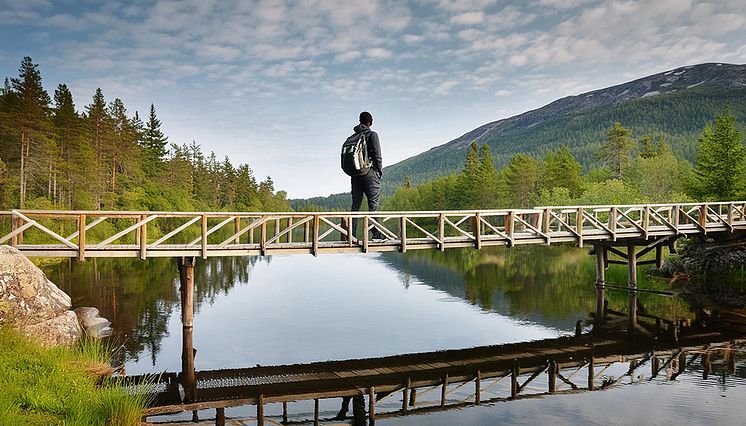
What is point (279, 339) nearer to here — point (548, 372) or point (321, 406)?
point (321, 406)

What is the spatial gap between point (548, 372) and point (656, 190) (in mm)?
51644

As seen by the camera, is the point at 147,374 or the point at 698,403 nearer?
the point at 698,403

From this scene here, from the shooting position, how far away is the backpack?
13.6 metres

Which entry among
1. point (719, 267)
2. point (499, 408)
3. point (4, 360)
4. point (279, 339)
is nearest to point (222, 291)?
point (279, 339)

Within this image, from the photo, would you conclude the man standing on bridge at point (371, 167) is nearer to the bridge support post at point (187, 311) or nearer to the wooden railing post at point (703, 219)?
the bridge support post at point (187, 311)

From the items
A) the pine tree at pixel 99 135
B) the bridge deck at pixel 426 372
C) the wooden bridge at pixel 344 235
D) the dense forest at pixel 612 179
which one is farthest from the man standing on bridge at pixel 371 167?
the pine tree at pixel 99 135

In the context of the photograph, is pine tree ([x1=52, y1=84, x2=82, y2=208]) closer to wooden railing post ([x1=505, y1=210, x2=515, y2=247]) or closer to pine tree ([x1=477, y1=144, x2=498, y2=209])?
wooden railing post ([x1=505, y1=210, x2=515, y2=247])

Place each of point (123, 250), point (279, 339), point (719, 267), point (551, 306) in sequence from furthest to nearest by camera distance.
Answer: point (719, 267) → point (551, 306) → point (279, 339) → point (123, 250)

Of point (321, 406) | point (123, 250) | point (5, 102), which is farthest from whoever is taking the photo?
point (5, 102)

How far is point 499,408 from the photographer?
35.3 feet

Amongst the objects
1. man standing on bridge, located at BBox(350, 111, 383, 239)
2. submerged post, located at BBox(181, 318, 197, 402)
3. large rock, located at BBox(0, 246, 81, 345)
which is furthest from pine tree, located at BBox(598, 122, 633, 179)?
large rock, located at BBox(0, 246, 81, 345)

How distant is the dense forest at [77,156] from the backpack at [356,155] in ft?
106

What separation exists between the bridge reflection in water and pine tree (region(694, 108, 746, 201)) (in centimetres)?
2237

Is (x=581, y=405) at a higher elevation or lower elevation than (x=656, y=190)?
lower
